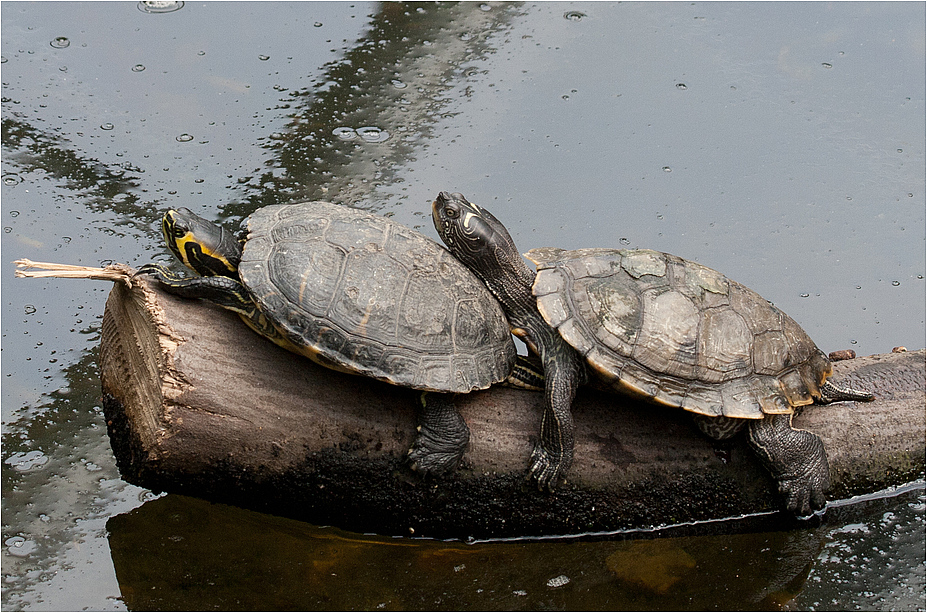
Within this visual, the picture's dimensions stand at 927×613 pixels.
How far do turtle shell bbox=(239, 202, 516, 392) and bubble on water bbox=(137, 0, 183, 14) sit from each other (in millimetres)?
4518

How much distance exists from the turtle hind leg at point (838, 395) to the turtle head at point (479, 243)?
1566mm

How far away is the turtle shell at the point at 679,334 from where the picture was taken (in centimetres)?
349

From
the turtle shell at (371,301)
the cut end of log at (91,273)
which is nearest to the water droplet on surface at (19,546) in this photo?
the cut end of log at (91,273)

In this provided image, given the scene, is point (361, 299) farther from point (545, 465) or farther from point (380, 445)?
point (545, 465)

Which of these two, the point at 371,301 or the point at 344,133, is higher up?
the point at 371,301

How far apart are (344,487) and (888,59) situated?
21.8 ft

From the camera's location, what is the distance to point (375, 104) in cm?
646

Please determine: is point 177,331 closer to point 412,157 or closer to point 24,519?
point 24,519

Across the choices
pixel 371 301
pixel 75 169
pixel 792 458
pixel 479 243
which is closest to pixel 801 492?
pixel 792 458

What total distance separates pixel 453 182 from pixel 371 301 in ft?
8.82

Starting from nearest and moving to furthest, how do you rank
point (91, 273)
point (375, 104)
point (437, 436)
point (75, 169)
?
point (91, 273), point (437, 436), point (75, 169), point (375, 104)

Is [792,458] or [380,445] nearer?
[380,445]

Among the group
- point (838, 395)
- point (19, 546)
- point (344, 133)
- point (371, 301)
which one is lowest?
point (19, 546)

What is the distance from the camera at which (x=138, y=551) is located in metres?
3.59
